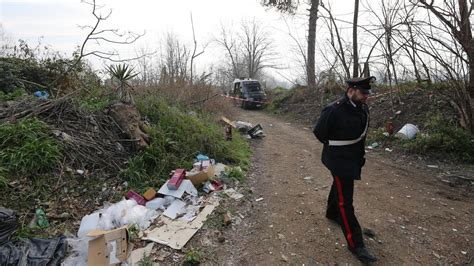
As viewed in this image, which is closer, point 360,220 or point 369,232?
point 369,232

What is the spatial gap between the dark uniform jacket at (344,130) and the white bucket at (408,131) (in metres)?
4.53

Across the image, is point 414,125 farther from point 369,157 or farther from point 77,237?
point 77,237

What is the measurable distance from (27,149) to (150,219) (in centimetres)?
189

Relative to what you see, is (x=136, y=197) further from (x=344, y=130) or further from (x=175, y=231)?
(x=344, y=130)

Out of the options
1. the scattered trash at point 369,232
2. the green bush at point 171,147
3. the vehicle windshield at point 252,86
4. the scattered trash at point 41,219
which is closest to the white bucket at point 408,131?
the green bush at point 171,147

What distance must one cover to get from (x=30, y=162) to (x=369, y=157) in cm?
609

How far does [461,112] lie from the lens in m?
6.34

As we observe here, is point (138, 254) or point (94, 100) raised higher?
point (94, 100)

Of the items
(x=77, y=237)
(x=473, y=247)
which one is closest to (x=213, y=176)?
(x=77, y=237)

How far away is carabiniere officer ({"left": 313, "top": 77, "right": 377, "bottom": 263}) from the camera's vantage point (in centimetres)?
300

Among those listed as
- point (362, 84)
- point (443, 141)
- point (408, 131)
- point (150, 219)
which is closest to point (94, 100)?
point (150, 219)

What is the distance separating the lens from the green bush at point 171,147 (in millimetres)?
4744

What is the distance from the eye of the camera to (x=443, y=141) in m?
6.18

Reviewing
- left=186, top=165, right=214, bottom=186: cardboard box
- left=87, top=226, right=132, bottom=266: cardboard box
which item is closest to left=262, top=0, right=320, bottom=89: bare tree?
left=186, top=165, right=214, bottom=186: cardboard box
